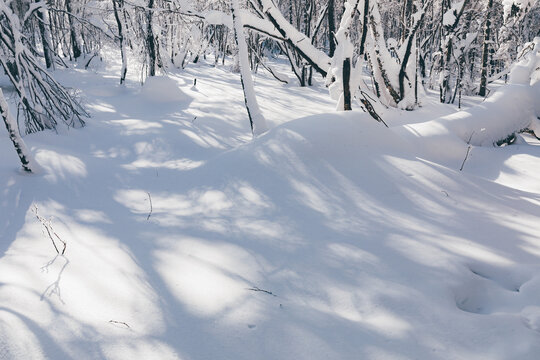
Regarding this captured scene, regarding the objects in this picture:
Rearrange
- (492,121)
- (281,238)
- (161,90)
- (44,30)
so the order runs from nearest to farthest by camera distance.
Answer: (281,238), (492,121), (161,90), (44,30)

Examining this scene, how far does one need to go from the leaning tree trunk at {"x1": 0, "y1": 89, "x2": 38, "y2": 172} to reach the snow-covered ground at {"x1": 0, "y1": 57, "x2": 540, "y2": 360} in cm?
20

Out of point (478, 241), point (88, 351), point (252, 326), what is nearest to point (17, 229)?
point (88, 351)

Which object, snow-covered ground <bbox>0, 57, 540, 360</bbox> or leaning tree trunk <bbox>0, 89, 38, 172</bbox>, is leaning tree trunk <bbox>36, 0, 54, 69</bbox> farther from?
snow-covered ground <bbox>0, 57, 540, 360</bbox>

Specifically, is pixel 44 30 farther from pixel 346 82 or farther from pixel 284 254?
pixel 284 254

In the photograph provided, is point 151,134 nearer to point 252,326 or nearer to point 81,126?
point 81,126

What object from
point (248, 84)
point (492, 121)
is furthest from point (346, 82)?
point (492, 121)

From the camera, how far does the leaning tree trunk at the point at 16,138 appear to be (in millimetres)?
5078

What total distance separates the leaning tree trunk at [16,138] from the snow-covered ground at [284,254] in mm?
196

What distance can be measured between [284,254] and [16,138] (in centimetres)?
458

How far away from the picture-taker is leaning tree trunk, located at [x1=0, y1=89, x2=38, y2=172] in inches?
200

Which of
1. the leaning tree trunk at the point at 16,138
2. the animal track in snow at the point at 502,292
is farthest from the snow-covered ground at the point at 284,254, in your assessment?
the leaning tree trunk at the point at 16,138

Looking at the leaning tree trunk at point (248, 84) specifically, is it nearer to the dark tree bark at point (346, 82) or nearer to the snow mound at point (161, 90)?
the dark tree bark at point (346, 82)

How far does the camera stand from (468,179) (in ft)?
15.1

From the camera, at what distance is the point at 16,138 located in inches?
207
